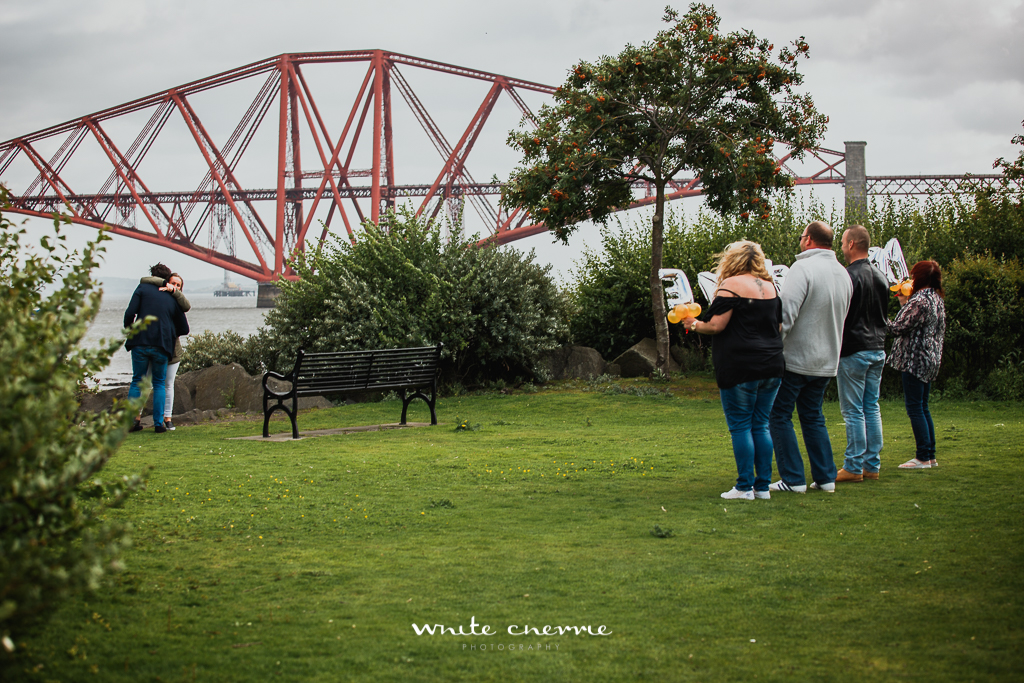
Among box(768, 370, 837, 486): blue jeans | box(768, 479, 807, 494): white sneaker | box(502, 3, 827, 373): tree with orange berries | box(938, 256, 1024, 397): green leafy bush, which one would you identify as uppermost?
box(502, 3, 827, 373): tree with orange berries

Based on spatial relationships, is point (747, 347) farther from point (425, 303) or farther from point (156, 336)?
point (425, 303)

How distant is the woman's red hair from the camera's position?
595 centimetres

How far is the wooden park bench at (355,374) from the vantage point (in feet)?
26.7

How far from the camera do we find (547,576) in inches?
141

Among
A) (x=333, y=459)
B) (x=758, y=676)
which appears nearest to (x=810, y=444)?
(x=758, y=676)

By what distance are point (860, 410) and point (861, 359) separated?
34cm

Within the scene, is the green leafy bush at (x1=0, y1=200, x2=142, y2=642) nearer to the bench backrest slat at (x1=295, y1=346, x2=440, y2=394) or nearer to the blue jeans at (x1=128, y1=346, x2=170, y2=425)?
the bench backrest slat at (x1=295, y1=346, x2=440, y2=394)

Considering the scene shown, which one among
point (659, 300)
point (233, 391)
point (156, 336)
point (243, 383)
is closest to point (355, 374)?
point (156, 336)

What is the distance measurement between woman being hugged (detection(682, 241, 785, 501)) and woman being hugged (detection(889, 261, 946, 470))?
145 cm

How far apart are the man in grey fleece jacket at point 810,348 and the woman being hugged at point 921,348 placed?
99cm

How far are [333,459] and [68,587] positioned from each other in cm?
455

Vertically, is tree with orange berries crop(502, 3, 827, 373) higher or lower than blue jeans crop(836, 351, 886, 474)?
higher
